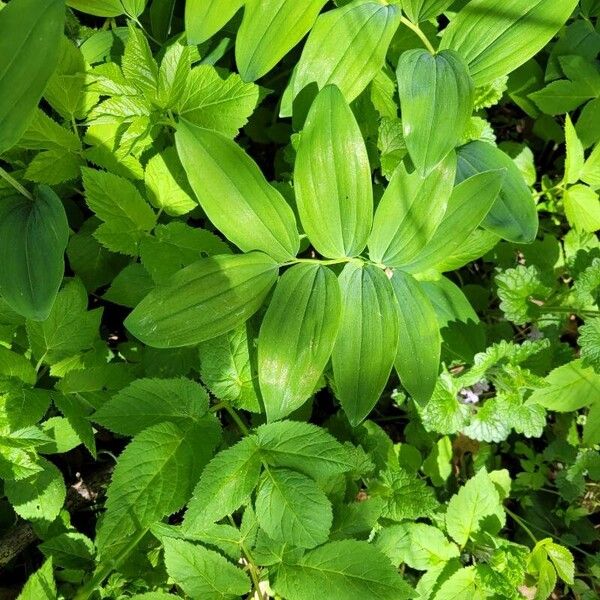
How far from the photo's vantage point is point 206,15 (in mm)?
1422

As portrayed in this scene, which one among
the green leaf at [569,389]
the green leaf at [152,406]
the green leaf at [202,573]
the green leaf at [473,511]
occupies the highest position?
the green leaf at [152,406]

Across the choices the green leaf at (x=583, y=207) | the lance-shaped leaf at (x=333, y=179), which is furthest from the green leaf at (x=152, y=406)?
the green leaf at (x=583, y=207)

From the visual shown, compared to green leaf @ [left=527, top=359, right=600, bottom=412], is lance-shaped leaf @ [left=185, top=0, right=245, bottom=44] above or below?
above

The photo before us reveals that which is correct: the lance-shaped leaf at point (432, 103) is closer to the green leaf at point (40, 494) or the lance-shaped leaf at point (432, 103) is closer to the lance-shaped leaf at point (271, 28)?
the lance-shaped leaf at point (271, 28)

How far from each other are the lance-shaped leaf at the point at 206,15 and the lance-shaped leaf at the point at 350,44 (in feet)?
0.62

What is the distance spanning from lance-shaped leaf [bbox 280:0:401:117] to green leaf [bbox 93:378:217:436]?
776 millimetres

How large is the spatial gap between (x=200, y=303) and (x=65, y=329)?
0.43 m

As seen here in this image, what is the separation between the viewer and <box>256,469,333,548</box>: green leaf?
1.32 metres

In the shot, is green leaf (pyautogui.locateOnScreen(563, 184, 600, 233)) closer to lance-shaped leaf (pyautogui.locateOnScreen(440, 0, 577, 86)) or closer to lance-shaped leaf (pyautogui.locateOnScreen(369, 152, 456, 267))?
lance-shaped leaf (pyautogui.locateOnScreen(440, 0, 577, 86))

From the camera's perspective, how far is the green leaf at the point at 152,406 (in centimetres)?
140

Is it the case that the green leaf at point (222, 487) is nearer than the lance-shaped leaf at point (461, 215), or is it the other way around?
the green leaf at point (222, 487)

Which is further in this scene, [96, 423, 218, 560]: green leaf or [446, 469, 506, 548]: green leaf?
[446, 469, 506, 548]: green leaf

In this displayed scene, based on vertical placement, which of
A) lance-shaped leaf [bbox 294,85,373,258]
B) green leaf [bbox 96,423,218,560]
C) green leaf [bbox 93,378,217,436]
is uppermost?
lance-shaped leaf [bbox 294,85,373,258]

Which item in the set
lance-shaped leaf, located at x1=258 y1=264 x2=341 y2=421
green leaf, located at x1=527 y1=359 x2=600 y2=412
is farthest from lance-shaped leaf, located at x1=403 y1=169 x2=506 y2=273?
green leaf, located at x1=527 y1=359 x2=600 y2=412
